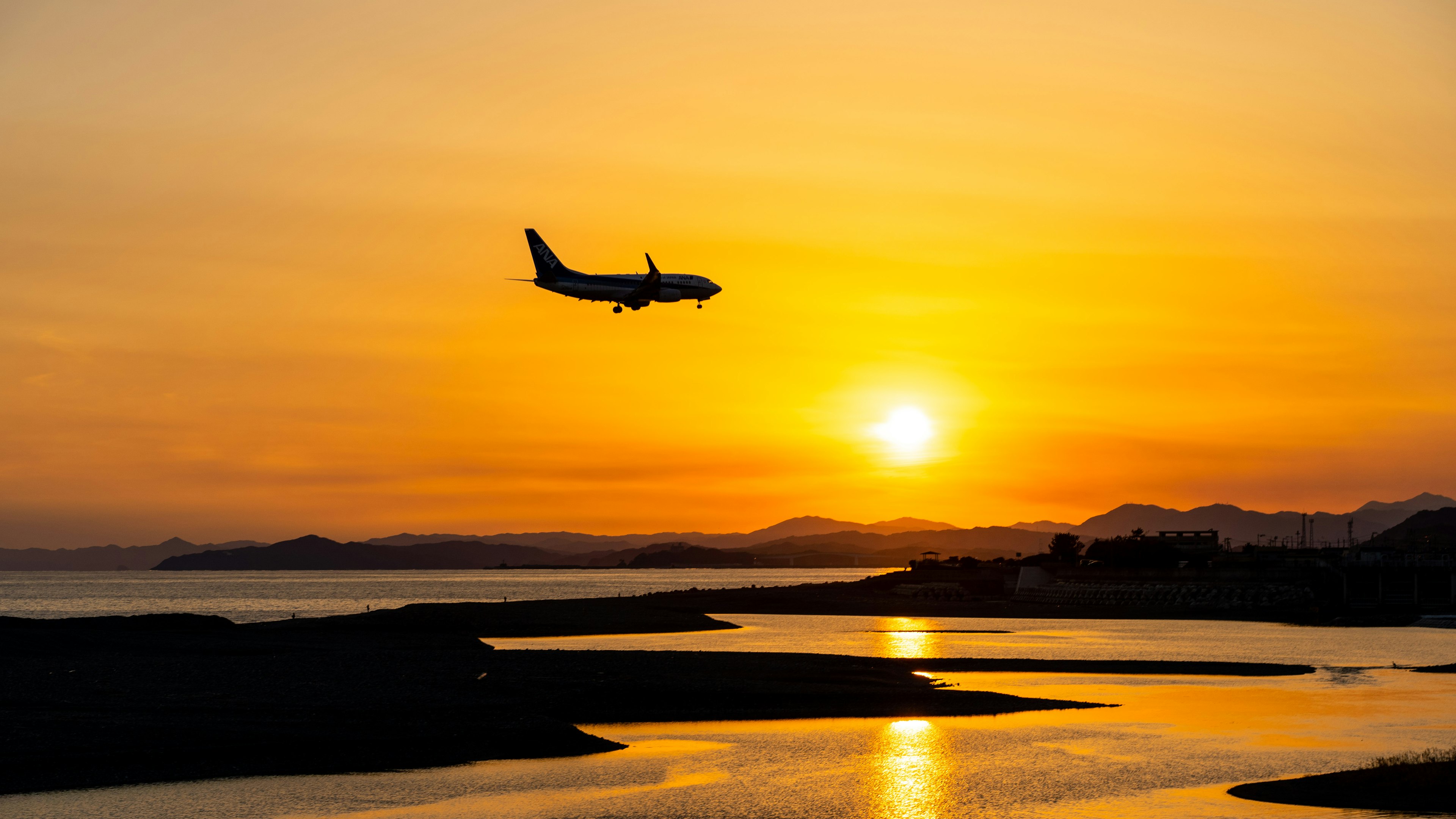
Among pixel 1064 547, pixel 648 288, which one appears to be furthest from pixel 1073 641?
pixel 1064 547

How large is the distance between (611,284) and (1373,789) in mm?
71590

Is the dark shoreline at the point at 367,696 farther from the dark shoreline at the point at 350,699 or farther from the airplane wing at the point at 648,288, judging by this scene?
the airplane wing at the point at 648,288

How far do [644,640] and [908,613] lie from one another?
154ft

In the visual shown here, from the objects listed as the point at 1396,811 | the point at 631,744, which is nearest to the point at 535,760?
the point at 631,744

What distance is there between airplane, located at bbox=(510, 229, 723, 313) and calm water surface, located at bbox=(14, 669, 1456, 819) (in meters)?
54.0

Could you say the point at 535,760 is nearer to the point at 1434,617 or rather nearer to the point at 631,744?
the point at 631,744

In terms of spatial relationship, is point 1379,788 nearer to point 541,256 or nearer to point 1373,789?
point 1373,789

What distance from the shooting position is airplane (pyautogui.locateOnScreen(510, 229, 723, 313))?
310ft

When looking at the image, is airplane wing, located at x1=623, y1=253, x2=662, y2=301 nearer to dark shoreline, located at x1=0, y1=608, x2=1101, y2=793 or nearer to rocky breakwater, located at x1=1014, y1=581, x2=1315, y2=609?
dark shoreline, located at x1=0, y1=608, x2=1101, y2=793

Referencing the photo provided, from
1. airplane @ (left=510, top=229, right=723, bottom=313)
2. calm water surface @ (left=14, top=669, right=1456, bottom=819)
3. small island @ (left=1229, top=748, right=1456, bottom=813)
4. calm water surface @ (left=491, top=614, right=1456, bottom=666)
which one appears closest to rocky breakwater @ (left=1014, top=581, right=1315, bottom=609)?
calm water surface @ (left=491, top=614, right=1456, bottom=666)

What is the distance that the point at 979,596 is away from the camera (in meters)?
155

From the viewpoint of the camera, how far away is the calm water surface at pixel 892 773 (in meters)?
30.8

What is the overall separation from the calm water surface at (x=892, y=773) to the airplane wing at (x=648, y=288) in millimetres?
54454

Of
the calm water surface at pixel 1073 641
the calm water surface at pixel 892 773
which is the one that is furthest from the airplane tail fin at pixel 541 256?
the calm water surface at pixel 892 773
